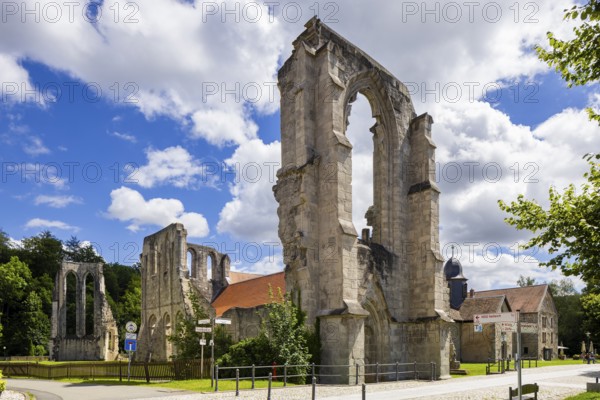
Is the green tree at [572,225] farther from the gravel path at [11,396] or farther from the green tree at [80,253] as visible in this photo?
the green tree at [80,253]

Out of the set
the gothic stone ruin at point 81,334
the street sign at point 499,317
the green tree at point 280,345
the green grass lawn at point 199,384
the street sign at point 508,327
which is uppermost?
the street sign at point 499,317

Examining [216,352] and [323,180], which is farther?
[216,352]

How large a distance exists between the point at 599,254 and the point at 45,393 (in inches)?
598

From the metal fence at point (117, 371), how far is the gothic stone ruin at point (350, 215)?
470 cm

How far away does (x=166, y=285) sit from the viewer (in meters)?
41.3

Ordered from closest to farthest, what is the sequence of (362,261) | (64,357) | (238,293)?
(362,261)
(238,293)
(64,357)

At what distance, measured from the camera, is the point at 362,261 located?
21875mm

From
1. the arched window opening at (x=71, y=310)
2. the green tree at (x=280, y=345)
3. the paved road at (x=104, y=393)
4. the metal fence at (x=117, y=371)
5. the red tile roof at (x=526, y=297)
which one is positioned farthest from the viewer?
the arched window opening at (x=71, y=310)

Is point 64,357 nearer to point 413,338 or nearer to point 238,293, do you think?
point 238,293

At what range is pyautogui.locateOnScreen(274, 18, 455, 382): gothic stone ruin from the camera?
19.7 meters

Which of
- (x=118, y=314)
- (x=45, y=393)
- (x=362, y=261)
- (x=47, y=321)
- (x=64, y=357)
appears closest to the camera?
(x=45, y=393)

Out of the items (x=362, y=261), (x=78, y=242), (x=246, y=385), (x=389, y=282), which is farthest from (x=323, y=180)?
(x=78, y=242)

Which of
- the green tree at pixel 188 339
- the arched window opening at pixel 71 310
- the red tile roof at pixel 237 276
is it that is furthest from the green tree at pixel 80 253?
the green tree at pixel 188 339

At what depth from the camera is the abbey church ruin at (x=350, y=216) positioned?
774 inches
